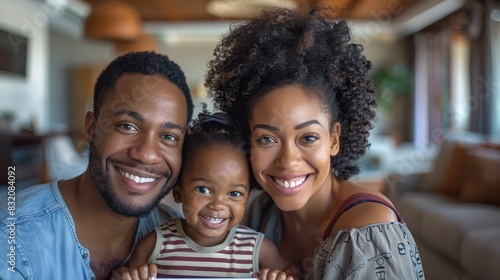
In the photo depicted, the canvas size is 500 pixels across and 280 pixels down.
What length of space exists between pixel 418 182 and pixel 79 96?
6.22m

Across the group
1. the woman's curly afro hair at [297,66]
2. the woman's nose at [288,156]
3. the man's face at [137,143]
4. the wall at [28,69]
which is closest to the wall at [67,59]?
the wall at [28,69]

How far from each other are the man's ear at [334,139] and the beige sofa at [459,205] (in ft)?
2.07

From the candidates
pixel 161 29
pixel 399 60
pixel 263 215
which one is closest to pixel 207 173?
pixel 263 215

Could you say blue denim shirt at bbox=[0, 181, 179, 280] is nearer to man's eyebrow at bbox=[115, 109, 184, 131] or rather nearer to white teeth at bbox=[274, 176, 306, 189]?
man's eyebrow at bbox=[115, 109, 184, 131]

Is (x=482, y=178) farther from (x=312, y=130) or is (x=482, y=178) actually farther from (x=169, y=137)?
(x=169, y=137)

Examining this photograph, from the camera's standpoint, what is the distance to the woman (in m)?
0.92

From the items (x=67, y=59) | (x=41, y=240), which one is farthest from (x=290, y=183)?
(x=67, y=59)

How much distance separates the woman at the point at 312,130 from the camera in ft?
3.02

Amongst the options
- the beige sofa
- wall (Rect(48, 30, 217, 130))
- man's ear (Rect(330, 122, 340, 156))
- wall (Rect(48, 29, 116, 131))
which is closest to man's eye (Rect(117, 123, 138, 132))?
man's ear (Rect(330, 122, 340, 156))

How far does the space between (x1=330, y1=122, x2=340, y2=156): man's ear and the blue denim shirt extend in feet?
2.00

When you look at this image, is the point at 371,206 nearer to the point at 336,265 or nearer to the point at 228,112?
the point at 336,265

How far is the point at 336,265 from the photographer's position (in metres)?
0.92

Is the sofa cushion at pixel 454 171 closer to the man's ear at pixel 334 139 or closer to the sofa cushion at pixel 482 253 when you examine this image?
the sofa cushion at pixel 482 253

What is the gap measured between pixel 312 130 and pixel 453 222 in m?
2.09
